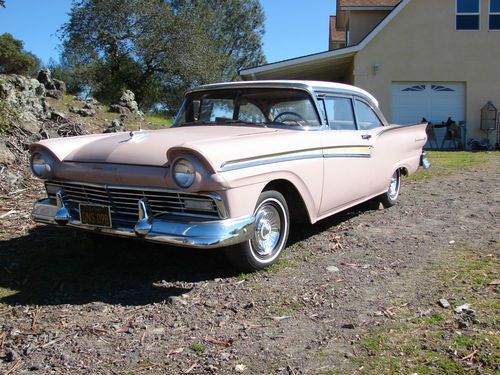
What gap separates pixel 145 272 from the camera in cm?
440

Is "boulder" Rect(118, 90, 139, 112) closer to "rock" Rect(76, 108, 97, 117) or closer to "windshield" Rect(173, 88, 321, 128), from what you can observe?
"rock" Rect(76, 108, 97, 117)

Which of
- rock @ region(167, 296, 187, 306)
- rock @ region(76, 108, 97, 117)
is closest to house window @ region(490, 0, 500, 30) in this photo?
rock @ region(76, 108, 97, 117)

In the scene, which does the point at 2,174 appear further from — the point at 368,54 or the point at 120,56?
the point at 120,56

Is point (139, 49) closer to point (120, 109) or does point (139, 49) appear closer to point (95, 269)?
point (120, 109)

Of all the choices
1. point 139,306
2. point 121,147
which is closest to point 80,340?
point 139,306

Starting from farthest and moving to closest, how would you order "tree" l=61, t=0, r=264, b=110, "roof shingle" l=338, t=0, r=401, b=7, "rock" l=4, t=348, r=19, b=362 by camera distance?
"tree" l=61, t=0, r=264, b=110 → "roof shingle" l=338, t=0, r=401, b=7 → "rock" l=4, t=348, r=19, b=362

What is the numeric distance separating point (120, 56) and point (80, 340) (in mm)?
24052

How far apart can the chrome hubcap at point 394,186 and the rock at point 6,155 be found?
17.2 ft

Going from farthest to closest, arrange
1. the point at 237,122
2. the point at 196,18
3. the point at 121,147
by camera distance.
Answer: the point at 196,18 < the point at 237,122 < the point at 121,147

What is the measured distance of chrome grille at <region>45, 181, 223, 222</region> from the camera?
3.84 metres

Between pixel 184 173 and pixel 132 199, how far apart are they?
1.94 ft

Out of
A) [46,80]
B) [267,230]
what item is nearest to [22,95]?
[46,80]

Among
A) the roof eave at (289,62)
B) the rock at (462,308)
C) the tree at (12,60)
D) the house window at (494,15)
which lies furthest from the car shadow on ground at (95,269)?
the tree at (12,60)

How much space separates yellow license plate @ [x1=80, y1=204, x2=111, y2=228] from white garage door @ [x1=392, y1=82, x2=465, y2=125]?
46.8ft
